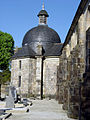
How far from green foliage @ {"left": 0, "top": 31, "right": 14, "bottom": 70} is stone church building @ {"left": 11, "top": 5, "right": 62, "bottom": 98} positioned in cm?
125

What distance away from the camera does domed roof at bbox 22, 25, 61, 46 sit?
36.9 m

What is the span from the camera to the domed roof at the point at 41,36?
3694 cm

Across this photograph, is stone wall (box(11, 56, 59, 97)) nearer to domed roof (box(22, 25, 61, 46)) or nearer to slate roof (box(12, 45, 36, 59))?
slate roof (box(12, 45, 36, 59))

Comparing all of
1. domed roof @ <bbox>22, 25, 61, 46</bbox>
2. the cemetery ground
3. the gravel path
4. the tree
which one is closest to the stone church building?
domed roof @ <bbox>22, 25, 61, 46</bbox>

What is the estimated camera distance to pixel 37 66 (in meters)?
34.0

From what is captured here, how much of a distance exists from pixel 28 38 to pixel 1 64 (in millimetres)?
6708

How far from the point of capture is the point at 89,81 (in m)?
11.3

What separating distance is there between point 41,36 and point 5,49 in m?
6.76

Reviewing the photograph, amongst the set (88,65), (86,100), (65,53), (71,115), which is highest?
(65,53)

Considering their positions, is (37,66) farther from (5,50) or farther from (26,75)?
(5,50)

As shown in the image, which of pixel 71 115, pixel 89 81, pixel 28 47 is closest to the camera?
pixel 89 81

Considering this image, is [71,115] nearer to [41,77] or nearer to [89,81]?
[89,81]

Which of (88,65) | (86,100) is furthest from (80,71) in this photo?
(86,100)

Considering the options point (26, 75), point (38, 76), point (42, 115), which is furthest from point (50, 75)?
point (42, 115)
